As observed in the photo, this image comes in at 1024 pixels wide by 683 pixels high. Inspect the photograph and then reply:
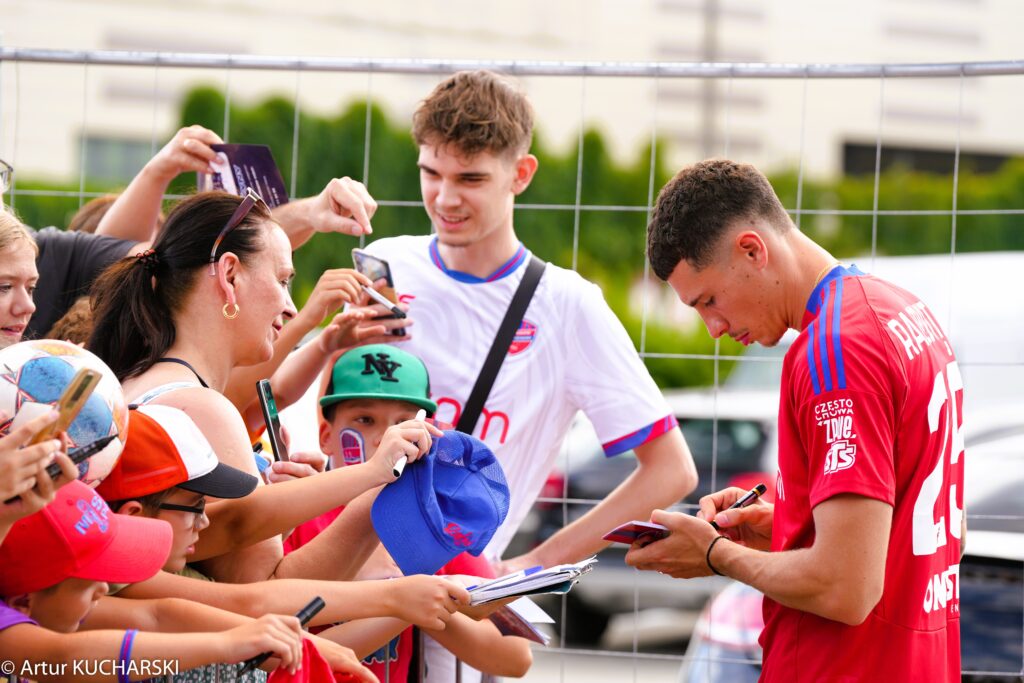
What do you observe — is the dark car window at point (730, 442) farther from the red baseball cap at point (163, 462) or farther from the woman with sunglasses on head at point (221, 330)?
the red baseball cap at point (163, 462)

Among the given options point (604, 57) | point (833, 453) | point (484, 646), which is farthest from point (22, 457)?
point (604, 57)

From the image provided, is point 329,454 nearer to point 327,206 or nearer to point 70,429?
point 327,206

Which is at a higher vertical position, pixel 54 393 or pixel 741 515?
pixel 54 393

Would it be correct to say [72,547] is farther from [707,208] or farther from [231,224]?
[707,208]

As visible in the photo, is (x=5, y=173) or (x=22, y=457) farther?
(x=5, y=173)

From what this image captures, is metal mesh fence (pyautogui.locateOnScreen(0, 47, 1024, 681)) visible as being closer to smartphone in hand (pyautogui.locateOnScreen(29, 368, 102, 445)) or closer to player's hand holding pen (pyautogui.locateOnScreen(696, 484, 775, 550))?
player's hand holding pen (pyautogui.locateOnScreen(696, 484, 775, 550))

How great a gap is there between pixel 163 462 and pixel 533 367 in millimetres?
1587

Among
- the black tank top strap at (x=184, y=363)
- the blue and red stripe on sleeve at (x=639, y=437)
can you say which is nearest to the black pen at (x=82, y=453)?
the black tank top strap at (x=184, y=363)

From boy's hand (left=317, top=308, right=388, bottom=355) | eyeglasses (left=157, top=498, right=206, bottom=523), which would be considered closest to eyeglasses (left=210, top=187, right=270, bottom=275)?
eyeglasses (left=157, top=498, right=206, bottom=523)

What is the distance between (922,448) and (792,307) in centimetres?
45

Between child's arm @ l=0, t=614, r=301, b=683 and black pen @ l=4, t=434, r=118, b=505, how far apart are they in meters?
0.31

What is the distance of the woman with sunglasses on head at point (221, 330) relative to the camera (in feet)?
9.53

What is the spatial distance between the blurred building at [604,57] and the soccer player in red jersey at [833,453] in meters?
27.3

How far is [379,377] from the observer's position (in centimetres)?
351
